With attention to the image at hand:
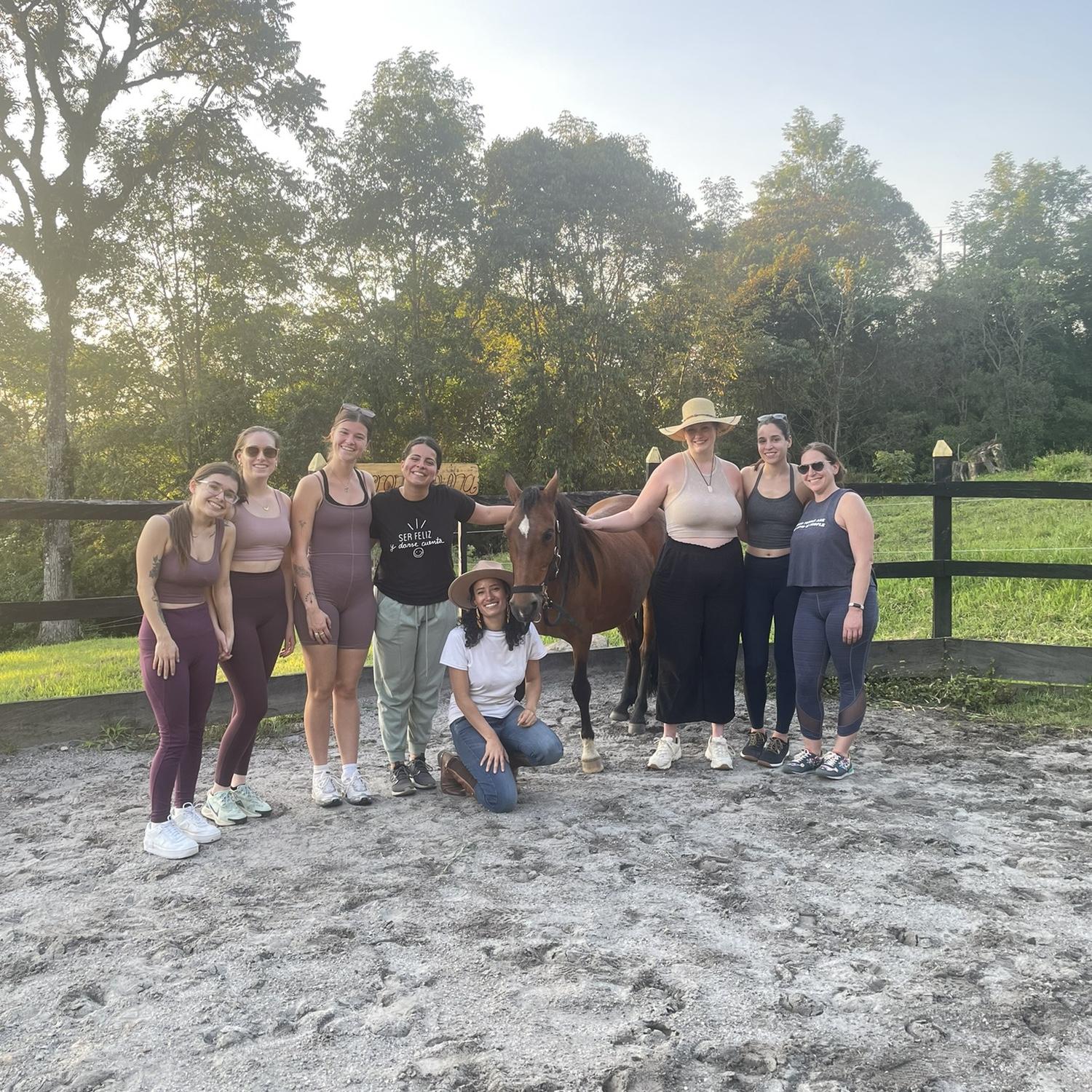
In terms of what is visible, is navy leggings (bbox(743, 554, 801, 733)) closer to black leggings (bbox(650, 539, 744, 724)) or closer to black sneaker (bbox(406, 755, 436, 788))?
black leggings (bbox(650, 539, 744, 724))

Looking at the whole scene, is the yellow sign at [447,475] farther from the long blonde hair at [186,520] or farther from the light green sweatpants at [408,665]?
the long blonde hair at [186,520]

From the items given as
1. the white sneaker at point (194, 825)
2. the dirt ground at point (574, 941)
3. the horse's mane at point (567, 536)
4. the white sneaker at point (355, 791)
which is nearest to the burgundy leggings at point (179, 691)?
the white sneaker at point (194, 825)

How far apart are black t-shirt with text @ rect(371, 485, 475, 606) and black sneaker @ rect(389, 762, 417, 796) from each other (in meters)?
0.83

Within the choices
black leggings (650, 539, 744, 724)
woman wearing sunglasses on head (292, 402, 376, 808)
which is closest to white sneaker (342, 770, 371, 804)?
woman wearing sunglasses on head (292, 402, 376, 808)

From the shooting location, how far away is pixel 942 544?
589 cm

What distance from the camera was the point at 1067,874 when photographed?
115 inches

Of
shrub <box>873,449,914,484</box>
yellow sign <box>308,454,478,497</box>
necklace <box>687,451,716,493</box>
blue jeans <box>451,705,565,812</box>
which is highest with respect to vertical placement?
shrub <box>873,449,914,484</box>

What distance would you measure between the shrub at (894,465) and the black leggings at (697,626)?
20.6 metres

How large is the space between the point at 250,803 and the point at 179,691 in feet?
2.48

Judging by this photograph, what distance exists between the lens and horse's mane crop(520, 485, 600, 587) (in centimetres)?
400

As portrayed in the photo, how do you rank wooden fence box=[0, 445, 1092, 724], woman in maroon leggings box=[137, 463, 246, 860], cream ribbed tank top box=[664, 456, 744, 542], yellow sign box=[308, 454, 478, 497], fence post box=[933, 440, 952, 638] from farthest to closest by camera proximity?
yellow sign box=[308, 454, 478, 497] → fence post box=[933, 440, 952, 638] → wooden fence box=[0, 445, 1092, 724] → cream ribbed tank top box=[664, 456, 744, 542] → woman in maroon leggings box=[137, 463, 246, 860]

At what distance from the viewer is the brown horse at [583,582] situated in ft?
12.8

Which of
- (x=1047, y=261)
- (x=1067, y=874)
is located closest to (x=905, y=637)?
(x=1067, y=874)

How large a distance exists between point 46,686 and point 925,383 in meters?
28.9
